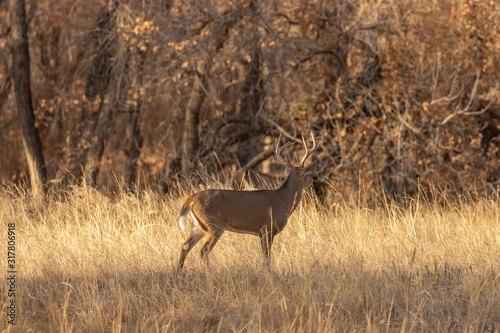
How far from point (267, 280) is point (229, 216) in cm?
109

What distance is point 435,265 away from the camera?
5852 mm

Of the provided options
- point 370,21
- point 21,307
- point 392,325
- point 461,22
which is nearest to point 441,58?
point 461,22

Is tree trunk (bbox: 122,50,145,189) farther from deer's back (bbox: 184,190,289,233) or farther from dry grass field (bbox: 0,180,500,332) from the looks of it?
deer's back (bbox: 184,190,289,233)

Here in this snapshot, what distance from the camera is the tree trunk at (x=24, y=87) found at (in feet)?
39.8

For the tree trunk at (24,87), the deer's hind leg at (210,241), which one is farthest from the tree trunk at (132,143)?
the deer's hind leg at (210,241)

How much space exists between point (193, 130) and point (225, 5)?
2.56 m

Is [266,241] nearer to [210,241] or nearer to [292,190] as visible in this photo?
[210,241]

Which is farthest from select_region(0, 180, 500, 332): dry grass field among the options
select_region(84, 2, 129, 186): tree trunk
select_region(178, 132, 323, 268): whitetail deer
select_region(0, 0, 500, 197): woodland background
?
select_region(84, 2, 129, 186): tree trunk

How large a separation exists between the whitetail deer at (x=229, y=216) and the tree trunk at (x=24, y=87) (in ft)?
20.6

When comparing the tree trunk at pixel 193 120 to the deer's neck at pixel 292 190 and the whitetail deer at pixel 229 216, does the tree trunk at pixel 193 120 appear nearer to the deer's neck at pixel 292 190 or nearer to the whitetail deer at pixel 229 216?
the deer's neck at pixel 292 190

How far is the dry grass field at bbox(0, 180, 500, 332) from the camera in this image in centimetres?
482

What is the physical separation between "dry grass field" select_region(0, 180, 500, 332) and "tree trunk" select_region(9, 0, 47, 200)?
4483 mm

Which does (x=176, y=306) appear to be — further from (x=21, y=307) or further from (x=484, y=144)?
(x=484, y=144)

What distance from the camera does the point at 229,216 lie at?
6.41 metres
